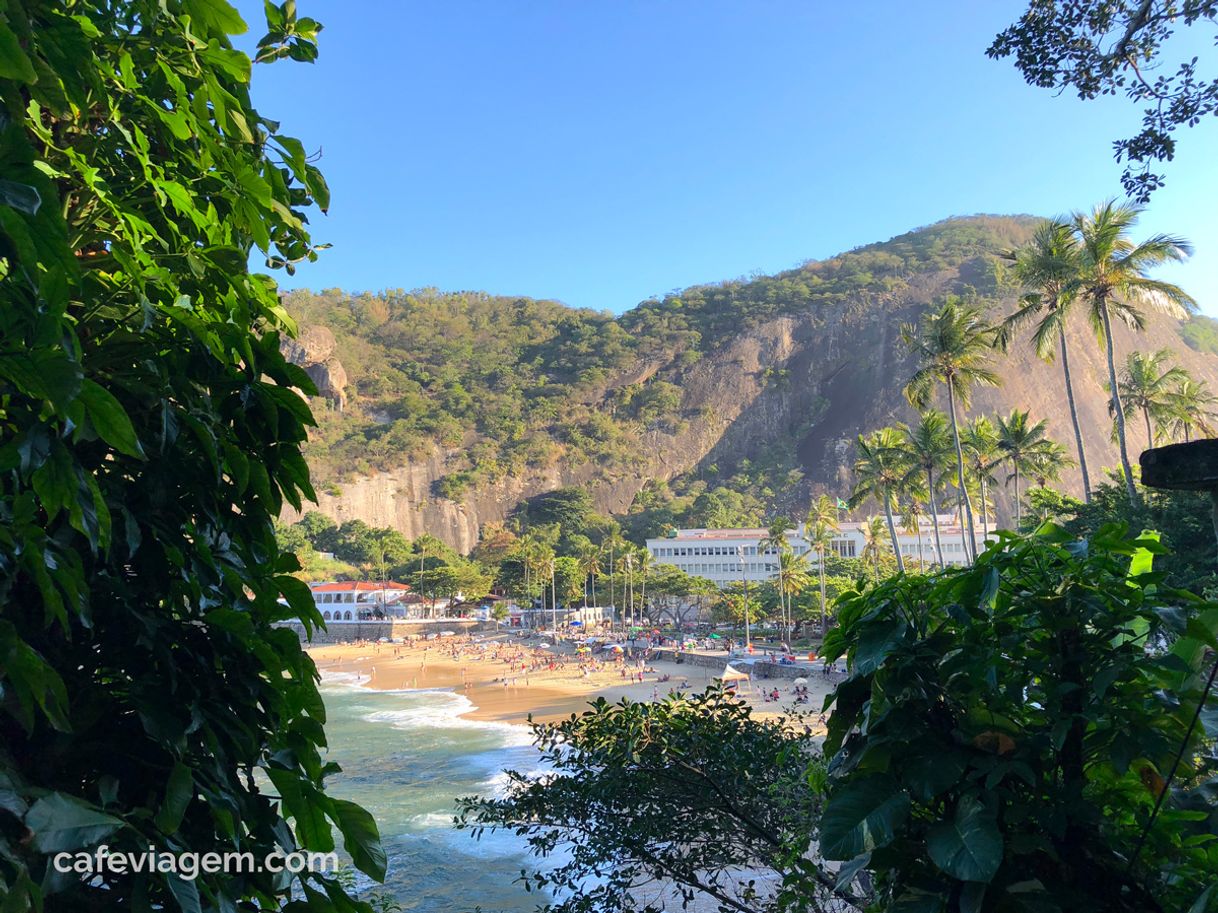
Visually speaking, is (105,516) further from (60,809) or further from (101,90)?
(101,90)

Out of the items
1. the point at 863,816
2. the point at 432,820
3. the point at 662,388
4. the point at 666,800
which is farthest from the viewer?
the point at 662,388

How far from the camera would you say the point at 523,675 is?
41.2m

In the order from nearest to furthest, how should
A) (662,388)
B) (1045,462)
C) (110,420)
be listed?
(110,420) < (1045,462) < (662,388)

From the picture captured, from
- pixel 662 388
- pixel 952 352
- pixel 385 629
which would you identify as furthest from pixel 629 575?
pixel 662 388

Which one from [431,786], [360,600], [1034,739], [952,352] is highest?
[952,352]

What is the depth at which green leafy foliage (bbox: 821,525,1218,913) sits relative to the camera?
1.51 m

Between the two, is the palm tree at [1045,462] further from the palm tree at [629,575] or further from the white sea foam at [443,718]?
the palm tree at [629,575]

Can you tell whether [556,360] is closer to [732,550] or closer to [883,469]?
[732,550]

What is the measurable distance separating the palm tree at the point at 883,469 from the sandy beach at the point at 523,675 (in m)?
8.14

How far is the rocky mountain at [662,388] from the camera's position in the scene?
91.6 metres

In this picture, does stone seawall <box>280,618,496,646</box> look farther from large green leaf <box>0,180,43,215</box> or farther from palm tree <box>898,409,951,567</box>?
large green leaf <box>0,180,43,215</box>

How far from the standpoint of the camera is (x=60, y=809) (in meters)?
0.98

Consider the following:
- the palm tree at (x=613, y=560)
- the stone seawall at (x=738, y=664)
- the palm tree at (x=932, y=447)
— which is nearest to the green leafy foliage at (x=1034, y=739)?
the palm tree at (x=932, y=447)

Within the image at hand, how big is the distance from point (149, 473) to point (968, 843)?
5.74 feet
